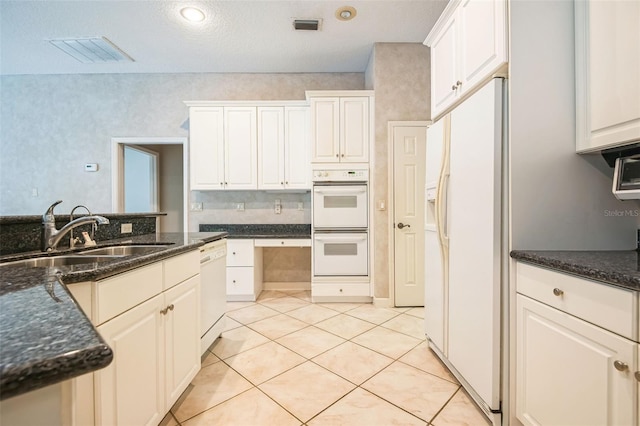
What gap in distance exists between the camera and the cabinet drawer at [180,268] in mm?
1465

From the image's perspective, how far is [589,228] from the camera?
54.6 inches

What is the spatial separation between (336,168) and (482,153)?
2.01m

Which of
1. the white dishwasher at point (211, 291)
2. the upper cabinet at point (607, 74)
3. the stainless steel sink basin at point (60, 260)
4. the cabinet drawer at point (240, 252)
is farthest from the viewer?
the cabinet drawer at point (240, 252)

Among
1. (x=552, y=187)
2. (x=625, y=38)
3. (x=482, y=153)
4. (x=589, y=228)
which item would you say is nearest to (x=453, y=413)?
(x=589, y=228)

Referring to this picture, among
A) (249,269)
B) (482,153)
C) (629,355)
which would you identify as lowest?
(249,269)

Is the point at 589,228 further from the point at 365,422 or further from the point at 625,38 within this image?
the point at 365,422

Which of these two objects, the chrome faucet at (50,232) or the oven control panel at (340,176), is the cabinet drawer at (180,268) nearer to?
the chrome faucet at (50,232)

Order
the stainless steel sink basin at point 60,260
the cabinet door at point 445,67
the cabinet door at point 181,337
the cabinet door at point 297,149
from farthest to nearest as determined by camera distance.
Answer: the cabinet door at point 297,149
the cabinet door at point 445,67
the cabinet door at point 181,337
the stainless steel sink basin at point 60,260

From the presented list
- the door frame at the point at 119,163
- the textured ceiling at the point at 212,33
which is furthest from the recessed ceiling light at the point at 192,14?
the door frame at the point at 119,163

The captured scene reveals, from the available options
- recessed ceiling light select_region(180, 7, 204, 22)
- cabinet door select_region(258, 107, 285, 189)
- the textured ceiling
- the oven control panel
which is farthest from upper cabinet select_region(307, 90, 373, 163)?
recessed ceiling light select_region(180, 7, 204, 22)

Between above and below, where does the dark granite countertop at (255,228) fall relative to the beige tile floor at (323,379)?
above

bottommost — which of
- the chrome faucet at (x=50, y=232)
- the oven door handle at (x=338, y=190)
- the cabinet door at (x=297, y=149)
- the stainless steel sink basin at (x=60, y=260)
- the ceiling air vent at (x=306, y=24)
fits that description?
the stainless steel sink basin at (x=60, y=260)

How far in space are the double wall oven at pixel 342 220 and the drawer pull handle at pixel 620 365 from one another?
8.13ft

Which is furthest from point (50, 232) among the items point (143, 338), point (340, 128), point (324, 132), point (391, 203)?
point (391, 203)
